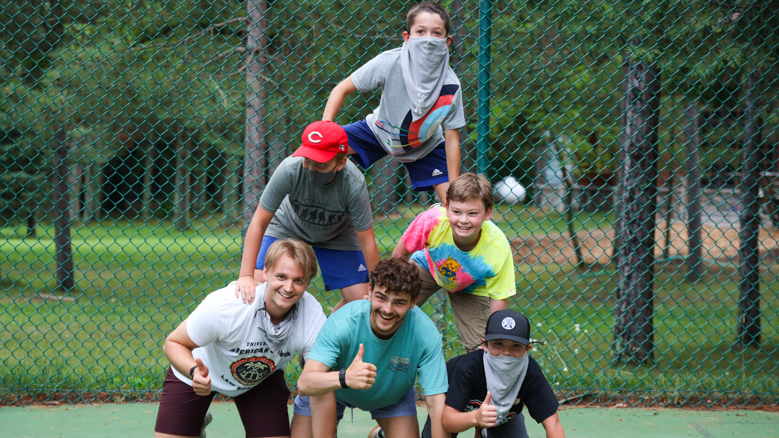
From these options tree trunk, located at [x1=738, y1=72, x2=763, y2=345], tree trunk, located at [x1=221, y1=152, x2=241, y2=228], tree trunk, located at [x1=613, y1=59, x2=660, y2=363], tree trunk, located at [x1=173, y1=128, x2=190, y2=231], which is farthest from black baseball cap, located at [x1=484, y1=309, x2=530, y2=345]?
tree trunk, located at [x1=738, y1=72, x2=763, y2=345]

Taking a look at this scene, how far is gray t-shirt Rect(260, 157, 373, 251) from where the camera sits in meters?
3.05

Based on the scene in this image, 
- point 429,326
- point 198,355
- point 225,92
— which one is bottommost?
point 198,355

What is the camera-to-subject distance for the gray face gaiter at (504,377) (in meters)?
2.68

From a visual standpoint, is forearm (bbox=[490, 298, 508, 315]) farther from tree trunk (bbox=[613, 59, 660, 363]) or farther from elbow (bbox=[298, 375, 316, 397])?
tree trunk (bbox=[613, 59, 660, 363])

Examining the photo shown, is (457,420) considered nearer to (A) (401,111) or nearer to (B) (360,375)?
(B) (360,375)

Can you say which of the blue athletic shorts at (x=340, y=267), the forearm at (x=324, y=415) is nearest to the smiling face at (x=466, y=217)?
the blue athletic shorts at (x=340, y=267)

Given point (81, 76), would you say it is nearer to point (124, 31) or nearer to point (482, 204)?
point (124, 31)

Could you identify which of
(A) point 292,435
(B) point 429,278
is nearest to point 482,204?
(B) point 429,278

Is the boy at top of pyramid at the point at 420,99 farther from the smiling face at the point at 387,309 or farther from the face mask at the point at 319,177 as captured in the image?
the smiling face at the point at 387,309

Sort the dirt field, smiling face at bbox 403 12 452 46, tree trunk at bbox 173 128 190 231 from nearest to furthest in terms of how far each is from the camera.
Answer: smiling face at bbox 403 12 452 46
tree trunk at bbox 173 128 190 231
the dirt field

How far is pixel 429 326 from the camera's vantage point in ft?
9.11

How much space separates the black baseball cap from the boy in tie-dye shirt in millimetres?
302

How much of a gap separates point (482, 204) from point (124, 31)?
4.13 metres

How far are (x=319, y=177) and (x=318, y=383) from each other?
0.94m
